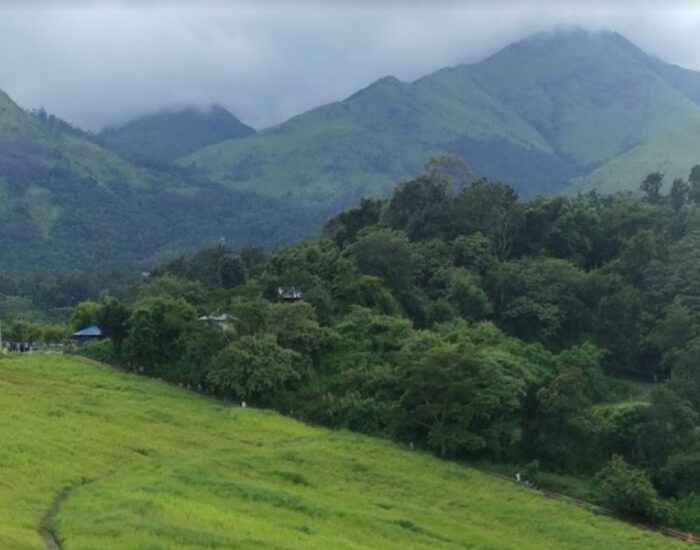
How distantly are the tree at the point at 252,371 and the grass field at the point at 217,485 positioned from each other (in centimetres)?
228

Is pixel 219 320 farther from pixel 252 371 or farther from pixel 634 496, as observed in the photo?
pixel 634 496

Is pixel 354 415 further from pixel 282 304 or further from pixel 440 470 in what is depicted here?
pixel 282 304

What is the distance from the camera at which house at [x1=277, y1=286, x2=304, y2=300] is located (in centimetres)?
7356

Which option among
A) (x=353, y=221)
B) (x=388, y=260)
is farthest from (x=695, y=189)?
(x=388, y=260)

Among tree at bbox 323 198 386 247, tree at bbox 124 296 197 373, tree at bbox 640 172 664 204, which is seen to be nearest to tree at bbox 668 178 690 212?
tree at bbox 640 172 664 204

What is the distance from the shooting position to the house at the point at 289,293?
7356 centimetres

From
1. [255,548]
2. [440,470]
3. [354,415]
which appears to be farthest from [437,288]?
[255,548]

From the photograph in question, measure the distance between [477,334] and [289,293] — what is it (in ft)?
53.7

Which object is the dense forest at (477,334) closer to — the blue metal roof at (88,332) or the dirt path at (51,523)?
the blue metal roof at (88,332)

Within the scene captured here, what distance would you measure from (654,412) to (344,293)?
27.2 m

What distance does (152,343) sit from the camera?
63062mm

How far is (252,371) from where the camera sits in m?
58.7

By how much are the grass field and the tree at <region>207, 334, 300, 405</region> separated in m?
2.28

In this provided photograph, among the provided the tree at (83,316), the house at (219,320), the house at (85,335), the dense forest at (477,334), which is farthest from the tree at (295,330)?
the tree at (83,316)
